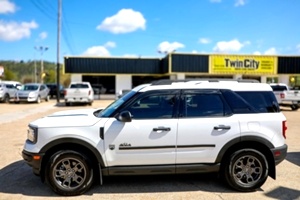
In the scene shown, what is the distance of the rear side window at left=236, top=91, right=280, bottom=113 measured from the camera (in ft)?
17.2

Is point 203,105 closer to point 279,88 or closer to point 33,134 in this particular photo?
point 33,134

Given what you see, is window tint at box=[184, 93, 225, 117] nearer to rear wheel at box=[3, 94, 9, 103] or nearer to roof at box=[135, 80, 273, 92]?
roof at box=[135, 80, 273, 92]

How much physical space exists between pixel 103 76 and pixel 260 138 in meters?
29.3

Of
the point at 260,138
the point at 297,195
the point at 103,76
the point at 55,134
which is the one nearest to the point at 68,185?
the point at 55,134

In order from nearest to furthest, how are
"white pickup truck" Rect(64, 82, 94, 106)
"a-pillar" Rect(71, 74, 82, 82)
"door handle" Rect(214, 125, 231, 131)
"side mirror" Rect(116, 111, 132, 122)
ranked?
"side mirror" Rect(116, 111, 132, 122) < "door handle" Rect(214, 125, 231, 131) < "white pickup truck" Rect(64, 82, 94, 106) < "a-pillar" Rect(71, 74, 82, 82)

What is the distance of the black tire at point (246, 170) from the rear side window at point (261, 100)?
29.6 inches

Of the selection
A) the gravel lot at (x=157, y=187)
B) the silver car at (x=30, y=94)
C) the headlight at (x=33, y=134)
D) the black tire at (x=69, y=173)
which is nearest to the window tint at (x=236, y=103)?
the gravel lot at (x=157, y=187)

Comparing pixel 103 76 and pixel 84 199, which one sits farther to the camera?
pixel 103 76

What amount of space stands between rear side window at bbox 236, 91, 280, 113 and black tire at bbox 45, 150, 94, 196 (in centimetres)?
289

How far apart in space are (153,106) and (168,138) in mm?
600

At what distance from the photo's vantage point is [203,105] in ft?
16.9

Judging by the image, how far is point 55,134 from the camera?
4820 millimetres

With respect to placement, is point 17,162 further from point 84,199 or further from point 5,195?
point 84,199

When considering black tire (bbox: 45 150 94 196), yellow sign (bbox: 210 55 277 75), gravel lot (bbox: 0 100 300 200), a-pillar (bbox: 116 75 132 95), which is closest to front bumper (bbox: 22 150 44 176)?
black tire (bbox: 45 150 94 196)
